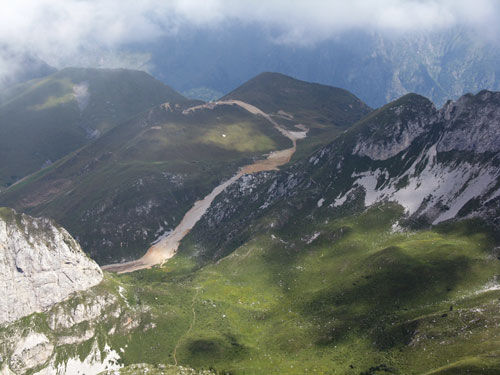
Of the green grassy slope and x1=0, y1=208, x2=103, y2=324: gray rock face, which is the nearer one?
the green grassy slope

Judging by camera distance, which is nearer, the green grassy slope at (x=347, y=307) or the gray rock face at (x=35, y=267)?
the green grassy slope at (x=347, y=307)

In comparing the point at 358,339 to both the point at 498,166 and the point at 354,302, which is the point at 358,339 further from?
the point at 498,166

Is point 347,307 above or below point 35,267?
below

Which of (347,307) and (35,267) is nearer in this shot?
(347,307)
